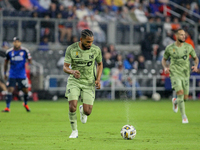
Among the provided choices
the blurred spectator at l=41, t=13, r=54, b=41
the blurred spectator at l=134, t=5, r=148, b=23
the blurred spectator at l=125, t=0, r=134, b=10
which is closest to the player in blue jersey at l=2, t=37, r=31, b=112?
the blurred spectator at l=41, t=13, r=54, b=41

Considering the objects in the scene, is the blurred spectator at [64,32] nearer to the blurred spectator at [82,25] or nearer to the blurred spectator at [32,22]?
the blurred spectator at [82,25]

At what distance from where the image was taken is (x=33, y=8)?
74.6 ft

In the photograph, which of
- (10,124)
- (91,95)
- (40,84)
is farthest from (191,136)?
(40,84)

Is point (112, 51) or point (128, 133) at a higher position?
point (112, 51)

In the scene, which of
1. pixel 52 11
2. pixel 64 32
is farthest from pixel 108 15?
pixel 52 11

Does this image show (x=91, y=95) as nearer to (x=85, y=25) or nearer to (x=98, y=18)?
(x=85, y=25)

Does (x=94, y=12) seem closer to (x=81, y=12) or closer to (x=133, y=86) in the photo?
(x=81, y=12)

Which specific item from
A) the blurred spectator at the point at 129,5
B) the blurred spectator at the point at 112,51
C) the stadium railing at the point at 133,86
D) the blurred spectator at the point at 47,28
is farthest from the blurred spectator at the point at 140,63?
the blurred spectator at the point at 47,28

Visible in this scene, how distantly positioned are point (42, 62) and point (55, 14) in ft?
8.64

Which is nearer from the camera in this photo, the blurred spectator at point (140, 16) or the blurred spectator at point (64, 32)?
the blurred spectator at point (64, 32)

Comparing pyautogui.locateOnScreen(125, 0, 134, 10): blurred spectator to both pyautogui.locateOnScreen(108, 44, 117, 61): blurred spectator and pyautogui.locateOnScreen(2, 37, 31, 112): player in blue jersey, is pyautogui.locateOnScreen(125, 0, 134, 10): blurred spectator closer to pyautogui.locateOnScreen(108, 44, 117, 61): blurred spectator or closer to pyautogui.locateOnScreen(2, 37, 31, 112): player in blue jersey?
pyautogui.locateOnScreen(108, 44, 117, 61): blurred spectator

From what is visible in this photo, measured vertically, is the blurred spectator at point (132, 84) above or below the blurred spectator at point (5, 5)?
below

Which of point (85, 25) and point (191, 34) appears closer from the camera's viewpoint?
point (85, 25)

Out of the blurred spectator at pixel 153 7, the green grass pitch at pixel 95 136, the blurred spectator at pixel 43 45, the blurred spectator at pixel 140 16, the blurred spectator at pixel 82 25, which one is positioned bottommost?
the green grass pitch at pixel 95 136
